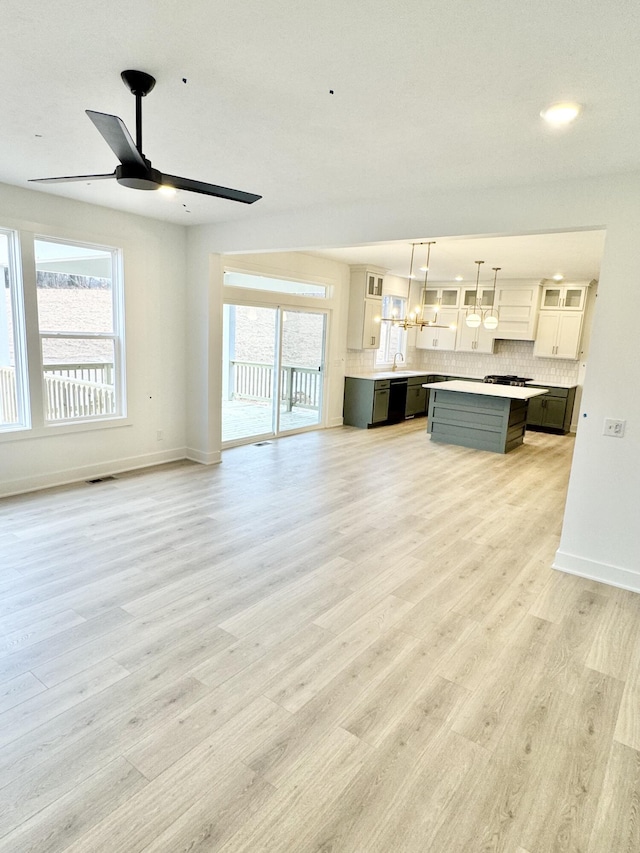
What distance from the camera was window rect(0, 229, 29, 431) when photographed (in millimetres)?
4230

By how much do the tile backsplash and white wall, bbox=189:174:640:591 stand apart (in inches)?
194

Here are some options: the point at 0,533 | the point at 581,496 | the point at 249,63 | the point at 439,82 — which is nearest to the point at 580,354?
the point at 581,496

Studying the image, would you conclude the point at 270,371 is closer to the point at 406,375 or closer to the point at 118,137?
the point at 406,375

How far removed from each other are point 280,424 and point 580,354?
17.9ft

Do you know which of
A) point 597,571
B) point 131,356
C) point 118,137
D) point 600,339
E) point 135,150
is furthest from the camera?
point 131,356

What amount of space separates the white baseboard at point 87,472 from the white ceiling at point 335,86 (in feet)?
8.94

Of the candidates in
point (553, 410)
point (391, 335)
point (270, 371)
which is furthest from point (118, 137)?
point (391, 335)

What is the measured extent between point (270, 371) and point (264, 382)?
7.7 inches

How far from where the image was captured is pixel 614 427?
10.4ft

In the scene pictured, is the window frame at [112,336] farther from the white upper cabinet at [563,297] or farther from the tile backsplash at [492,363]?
the white upper cabinet at [563,297]

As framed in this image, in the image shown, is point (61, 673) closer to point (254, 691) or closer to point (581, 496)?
point (254, 691)

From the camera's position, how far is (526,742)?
195cm

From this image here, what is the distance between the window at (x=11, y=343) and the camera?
423 cm

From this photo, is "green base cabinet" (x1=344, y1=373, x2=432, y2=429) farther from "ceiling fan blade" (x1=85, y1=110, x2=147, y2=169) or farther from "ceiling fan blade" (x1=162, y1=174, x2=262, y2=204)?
"ceiling fan blade" (x1=85, y1=110, x2=147, y2=169)
